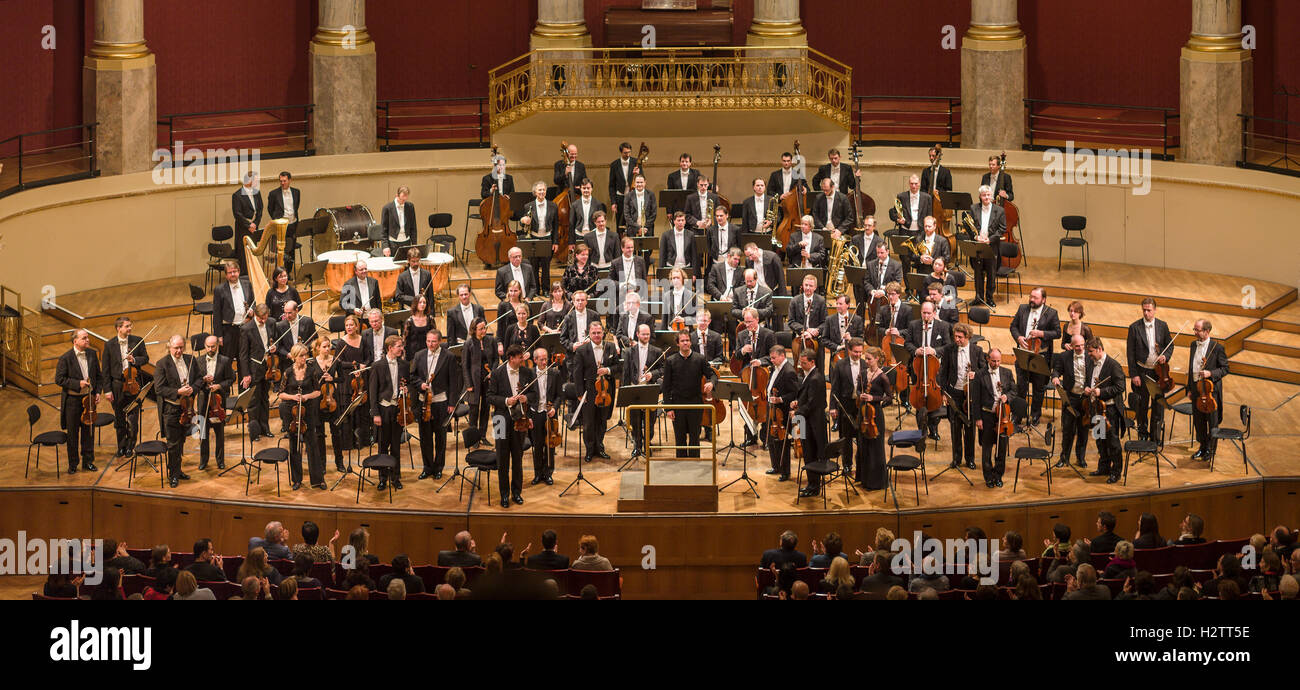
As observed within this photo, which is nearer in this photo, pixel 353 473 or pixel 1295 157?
pixel 353 473

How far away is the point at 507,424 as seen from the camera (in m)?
13.3

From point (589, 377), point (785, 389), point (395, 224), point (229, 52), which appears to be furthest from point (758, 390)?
point (229, 52)

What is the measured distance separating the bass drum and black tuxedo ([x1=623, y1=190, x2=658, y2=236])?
254 centimetres

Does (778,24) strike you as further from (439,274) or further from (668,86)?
(439,274)

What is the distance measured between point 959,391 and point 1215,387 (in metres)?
1.96

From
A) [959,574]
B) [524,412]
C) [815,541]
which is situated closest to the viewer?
[959,574]

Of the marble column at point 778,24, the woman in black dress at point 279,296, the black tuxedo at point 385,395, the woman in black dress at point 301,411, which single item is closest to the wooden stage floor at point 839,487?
the woman in black dress at point 301,411

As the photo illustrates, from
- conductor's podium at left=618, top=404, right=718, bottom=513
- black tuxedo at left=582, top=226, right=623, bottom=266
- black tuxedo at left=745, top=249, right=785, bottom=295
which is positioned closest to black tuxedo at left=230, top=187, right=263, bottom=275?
black tuxedo at left=582, top=226, right=623, bottom=266

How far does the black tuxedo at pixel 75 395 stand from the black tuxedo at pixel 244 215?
3966mm

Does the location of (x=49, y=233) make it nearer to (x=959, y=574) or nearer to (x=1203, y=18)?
(x=959, y=574)

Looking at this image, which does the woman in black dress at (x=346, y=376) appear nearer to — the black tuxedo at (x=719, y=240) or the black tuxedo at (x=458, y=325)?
the black tuxedo at (x=458, y=325)
